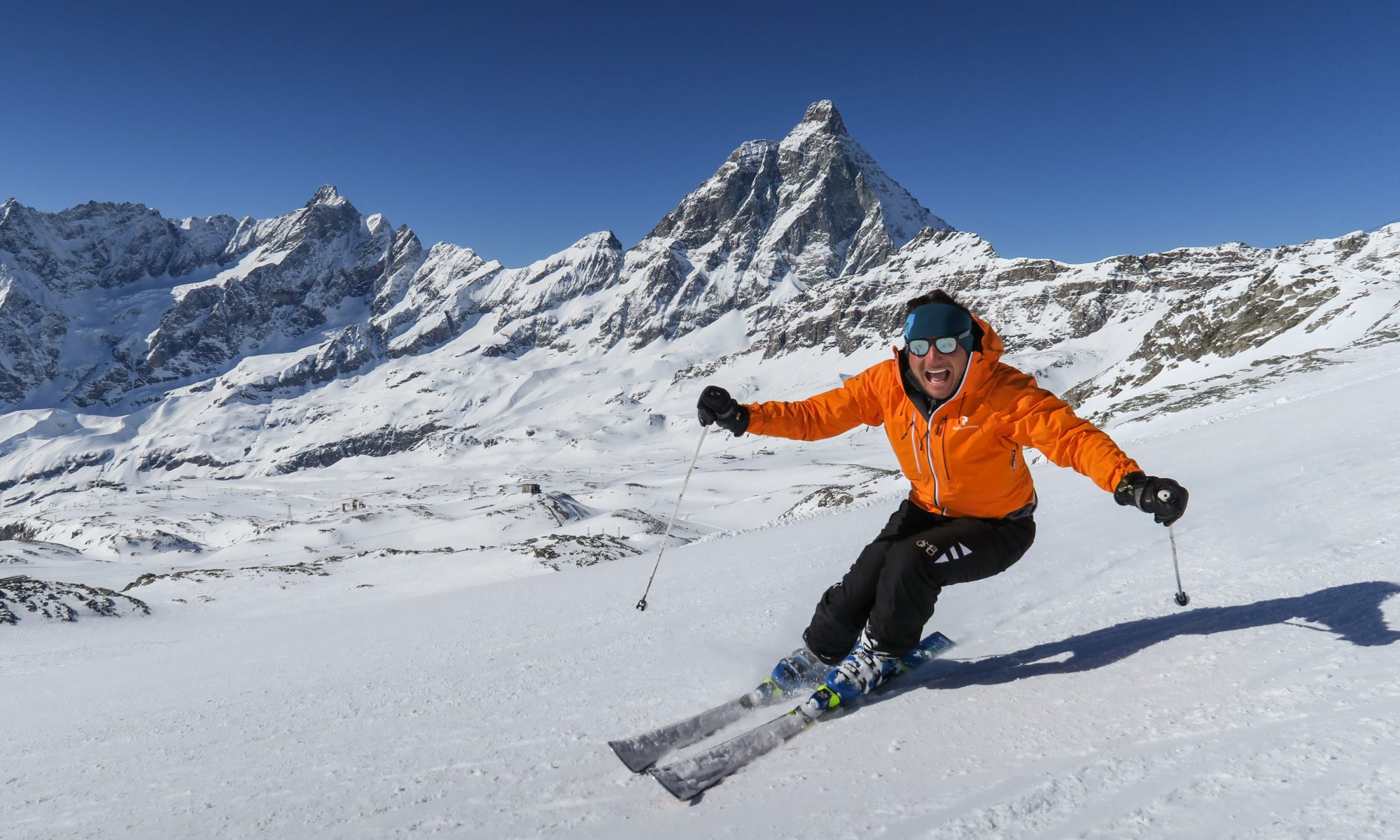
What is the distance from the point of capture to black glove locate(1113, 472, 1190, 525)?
9.77 feet

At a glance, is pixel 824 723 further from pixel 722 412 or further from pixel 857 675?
pixel 722 412

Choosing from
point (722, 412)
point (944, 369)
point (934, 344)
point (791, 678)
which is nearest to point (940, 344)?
point (934, 344)

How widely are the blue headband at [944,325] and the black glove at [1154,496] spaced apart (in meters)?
0.99

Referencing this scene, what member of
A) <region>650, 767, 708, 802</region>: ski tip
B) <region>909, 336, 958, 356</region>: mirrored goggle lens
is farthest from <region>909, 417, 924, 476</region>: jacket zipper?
<region>650, 767, 708, 802</region>: ski tip

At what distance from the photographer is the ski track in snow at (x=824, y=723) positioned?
2217 mm

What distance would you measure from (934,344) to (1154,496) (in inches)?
48.4

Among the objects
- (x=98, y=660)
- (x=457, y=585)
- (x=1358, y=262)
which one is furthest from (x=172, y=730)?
(x=1358, y=262)

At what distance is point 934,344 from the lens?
3.60 m

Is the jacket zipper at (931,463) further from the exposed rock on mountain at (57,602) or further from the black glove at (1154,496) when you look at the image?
the exposed rock on mountain at (57,602)

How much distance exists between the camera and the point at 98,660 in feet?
20.9

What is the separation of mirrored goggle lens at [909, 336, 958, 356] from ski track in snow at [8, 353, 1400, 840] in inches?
67.0

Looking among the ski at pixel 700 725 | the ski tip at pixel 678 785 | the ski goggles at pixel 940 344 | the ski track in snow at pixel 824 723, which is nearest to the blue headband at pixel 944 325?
the ski goggles at pixel 940 344

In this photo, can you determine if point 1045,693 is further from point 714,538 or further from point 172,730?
point 714,538

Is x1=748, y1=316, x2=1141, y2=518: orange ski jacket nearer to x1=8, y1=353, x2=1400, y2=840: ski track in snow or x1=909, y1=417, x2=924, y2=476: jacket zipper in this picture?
x1=909, y1=417, x2=924, y2=476: jacket zipper
